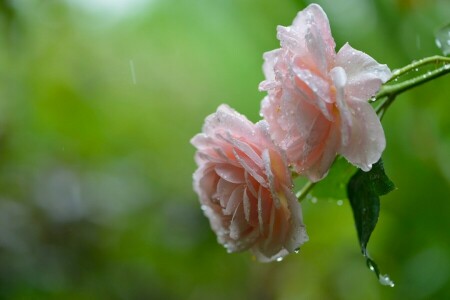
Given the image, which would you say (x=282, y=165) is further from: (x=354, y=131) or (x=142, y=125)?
(x=142, y=125)

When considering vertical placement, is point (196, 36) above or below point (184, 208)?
above

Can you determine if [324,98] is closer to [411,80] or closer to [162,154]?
[411,80]

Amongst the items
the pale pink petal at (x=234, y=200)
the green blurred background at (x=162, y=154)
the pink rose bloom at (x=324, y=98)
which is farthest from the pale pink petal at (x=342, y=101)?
the green blurred background at (x=162, y=154)

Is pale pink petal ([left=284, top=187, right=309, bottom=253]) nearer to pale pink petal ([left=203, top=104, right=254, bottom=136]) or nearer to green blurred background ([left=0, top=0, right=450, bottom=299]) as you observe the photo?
pale pink petal ([left=203, top=104, right=254, bottom=136])

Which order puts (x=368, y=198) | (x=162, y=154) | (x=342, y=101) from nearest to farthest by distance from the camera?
1. (x=342, y=101)
2. (x=368, y=198)
3. (x=162, y=154)

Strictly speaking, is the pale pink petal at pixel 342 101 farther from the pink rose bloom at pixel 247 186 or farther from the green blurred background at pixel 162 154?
the green blurred background at pixel 162 154

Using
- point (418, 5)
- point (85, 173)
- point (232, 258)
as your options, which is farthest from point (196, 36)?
point (418, 5)

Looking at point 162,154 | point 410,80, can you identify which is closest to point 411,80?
point 410,80
